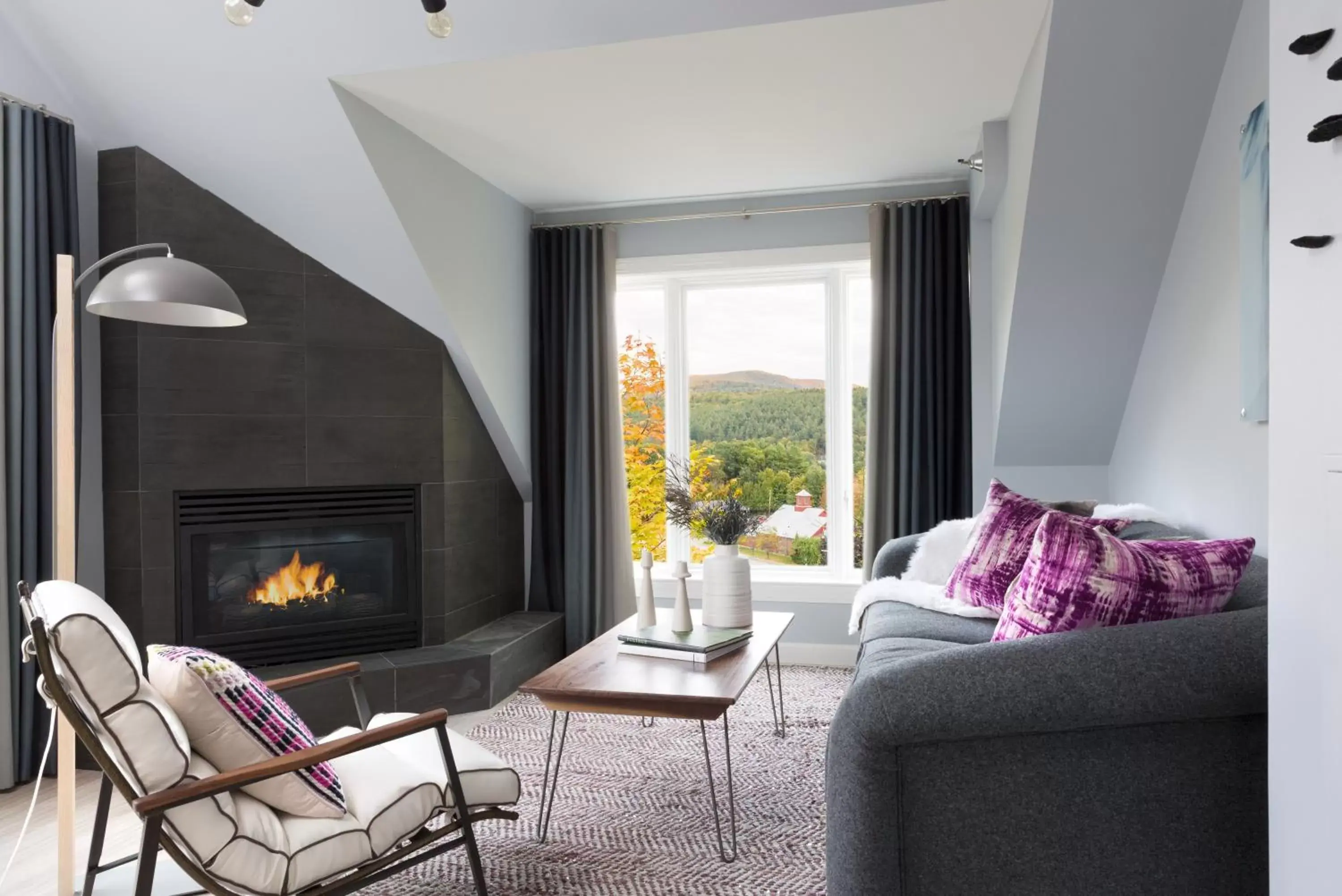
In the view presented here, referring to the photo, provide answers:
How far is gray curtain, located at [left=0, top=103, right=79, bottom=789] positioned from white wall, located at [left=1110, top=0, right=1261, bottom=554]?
3.79 metres

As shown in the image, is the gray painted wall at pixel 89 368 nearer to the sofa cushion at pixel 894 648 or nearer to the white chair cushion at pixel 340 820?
the white chair cushion at pixel 340 820

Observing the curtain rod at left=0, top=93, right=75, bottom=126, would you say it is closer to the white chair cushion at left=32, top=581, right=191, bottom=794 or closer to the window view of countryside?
the white chair cushion at left=32, top=581, right=191, bottom=794

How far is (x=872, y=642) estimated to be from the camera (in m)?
2.65

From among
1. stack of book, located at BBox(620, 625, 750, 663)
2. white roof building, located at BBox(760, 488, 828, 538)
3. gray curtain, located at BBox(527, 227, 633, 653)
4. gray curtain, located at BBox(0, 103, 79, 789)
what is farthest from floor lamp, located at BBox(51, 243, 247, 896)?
white roof building, located at BBox(760, 488, 828, 538)

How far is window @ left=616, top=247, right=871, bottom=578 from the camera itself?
480 cm

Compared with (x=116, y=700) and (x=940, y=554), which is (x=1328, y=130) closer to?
(x=116, y=700)

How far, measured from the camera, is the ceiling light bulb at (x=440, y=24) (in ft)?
6.22

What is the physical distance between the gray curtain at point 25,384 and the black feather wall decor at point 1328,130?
3.63 m

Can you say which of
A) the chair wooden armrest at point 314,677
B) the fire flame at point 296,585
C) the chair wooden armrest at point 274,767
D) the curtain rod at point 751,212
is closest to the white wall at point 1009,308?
the curtain rod at point 751,212

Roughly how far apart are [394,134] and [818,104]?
1660 millimetres

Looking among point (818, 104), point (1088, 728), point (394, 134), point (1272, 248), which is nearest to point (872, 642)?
point (1088, 728)

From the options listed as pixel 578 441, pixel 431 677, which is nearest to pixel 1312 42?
pixel 431 677

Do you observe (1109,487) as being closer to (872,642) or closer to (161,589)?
(872,642)

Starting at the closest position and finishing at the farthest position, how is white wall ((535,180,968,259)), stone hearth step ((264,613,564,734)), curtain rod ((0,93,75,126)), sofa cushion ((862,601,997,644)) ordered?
sofa cushion ((862,601,997,644)), curtain rod ((0,93,75,126)), stone hearth step ((264,613,564,734)), white wall ((535,180,968,259))
